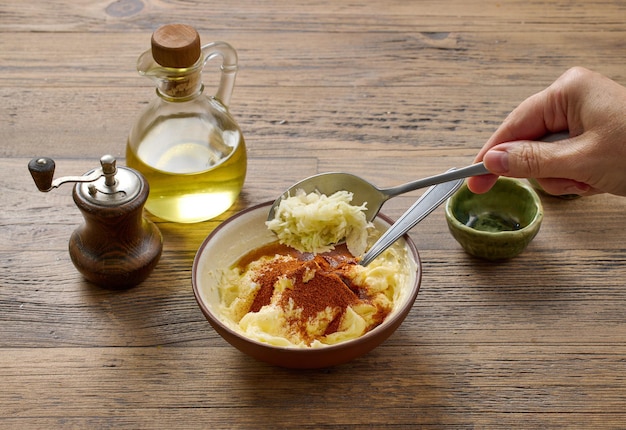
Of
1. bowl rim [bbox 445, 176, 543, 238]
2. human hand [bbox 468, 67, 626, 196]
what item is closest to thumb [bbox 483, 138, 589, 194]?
human hand [bbox 468, 67, 626, 196]

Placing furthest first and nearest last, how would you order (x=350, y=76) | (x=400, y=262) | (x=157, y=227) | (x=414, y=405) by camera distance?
(x=350, y=76), (x=157, y=227), (x=400, y=262), (x=414, y=405)

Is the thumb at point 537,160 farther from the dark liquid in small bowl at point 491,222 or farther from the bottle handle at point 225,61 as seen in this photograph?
the bottle handle at point 225,61

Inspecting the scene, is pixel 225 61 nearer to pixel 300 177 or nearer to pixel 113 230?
pixel 300 177

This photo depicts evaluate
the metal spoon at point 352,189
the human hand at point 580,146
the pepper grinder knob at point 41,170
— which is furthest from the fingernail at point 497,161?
the pepper grinder knob at point 41,170

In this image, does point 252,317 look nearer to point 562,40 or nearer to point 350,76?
point 350,76

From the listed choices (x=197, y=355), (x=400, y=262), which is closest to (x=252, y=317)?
(x=197, y=355)
